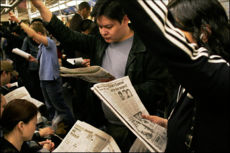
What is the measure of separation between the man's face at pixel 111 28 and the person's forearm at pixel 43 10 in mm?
351

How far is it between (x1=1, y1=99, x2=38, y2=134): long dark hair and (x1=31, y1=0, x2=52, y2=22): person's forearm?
72 cm

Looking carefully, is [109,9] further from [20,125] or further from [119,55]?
[20,125]

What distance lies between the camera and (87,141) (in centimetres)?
106

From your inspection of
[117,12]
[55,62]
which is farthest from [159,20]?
[55,62]

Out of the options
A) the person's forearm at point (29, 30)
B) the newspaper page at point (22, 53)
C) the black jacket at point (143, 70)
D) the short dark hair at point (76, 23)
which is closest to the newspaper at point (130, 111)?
the black jacket at point (143, 70)

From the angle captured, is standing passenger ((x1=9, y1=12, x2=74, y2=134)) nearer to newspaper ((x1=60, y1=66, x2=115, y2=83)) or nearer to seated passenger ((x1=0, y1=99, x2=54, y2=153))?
seated passenger ((x1=0, y1=99, x2=54, y2=153))

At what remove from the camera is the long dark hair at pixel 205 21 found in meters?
0.79

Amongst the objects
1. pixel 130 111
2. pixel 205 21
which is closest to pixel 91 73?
pixel 130 111

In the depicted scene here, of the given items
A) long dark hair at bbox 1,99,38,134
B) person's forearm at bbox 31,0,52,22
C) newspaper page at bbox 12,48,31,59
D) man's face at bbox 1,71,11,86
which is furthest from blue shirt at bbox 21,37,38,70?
person's forearm at bbox 31,0,52,22

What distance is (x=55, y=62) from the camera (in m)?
3.39

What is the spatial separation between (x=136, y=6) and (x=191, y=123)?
1.61 ft

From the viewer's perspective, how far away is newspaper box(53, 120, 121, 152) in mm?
1025

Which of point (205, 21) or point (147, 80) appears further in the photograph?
point (147, 80)

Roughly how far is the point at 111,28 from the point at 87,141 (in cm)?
79
